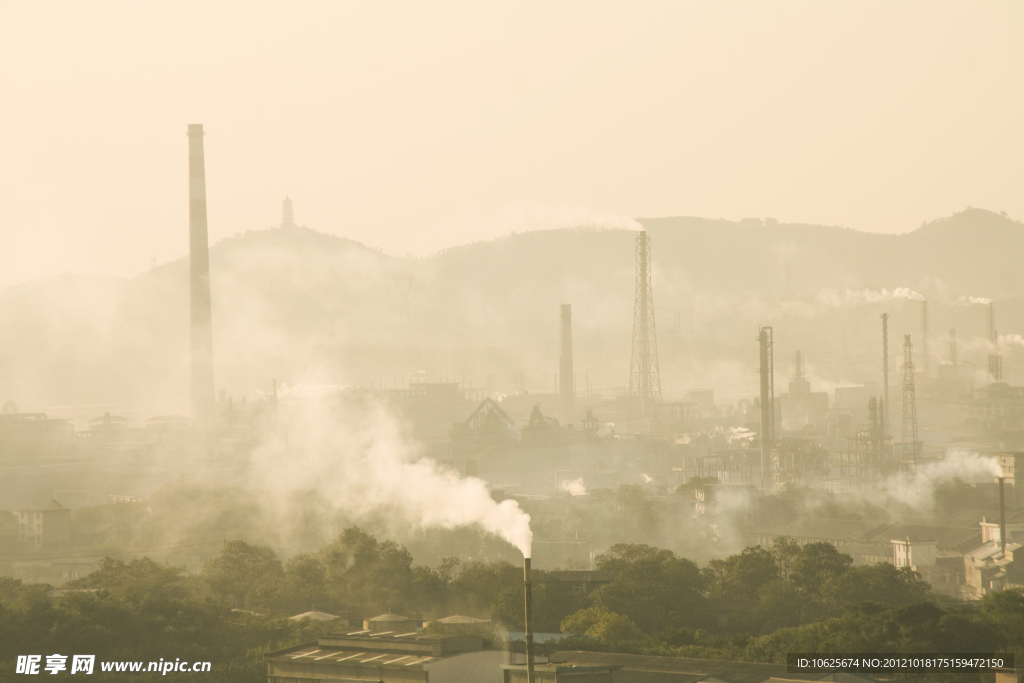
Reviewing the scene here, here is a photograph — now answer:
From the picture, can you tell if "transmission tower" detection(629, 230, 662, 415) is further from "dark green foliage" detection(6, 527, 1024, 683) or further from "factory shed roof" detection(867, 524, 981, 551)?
"dark green foliage" detection(6, 527, 1024, 683)

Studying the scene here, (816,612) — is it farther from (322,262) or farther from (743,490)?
(322,262)

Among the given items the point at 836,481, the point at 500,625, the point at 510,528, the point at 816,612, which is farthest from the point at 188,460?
the point at 816,612

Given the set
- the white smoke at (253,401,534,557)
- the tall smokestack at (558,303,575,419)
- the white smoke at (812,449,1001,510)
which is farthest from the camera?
the tall smokestack at (558,303,575,419)

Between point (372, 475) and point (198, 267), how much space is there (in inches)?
588

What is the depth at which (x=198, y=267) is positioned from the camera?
4634 centimetres

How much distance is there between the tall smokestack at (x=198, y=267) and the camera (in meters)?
45.9

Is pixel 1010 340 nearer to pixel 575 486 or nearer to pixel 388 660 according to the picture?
pixel 575 486

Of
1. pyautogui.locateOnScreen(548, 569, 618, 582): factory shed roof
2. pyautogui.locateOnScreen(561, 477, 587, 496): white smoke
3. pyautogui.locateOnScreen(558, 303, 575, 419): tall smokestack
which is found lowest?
pyautogui.locateOnScreen(548, 569, 618, 582): factory shed roof

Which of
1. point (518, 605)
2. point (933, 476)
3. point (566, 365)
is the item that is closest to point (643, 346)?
point (566, 365)

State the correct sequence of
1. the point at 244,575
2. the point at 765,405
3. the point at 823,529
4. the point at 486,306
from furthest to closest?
the point at 486,306 → the point at 765,405 → the point at 823,529 → the point at 244,575

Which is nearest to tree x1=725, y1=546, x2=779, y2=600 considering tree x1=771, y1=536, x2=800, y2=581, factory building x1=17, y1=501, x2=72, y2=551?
tree x1=771, y1=536, x2=800, y2=581

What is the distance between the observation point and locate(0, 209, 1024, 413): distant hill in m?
77.5

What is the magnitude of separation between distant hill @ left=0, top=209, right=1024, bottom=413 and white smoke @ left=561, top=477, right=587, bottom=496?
28820mm

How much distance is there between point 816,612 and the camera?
21047mm
